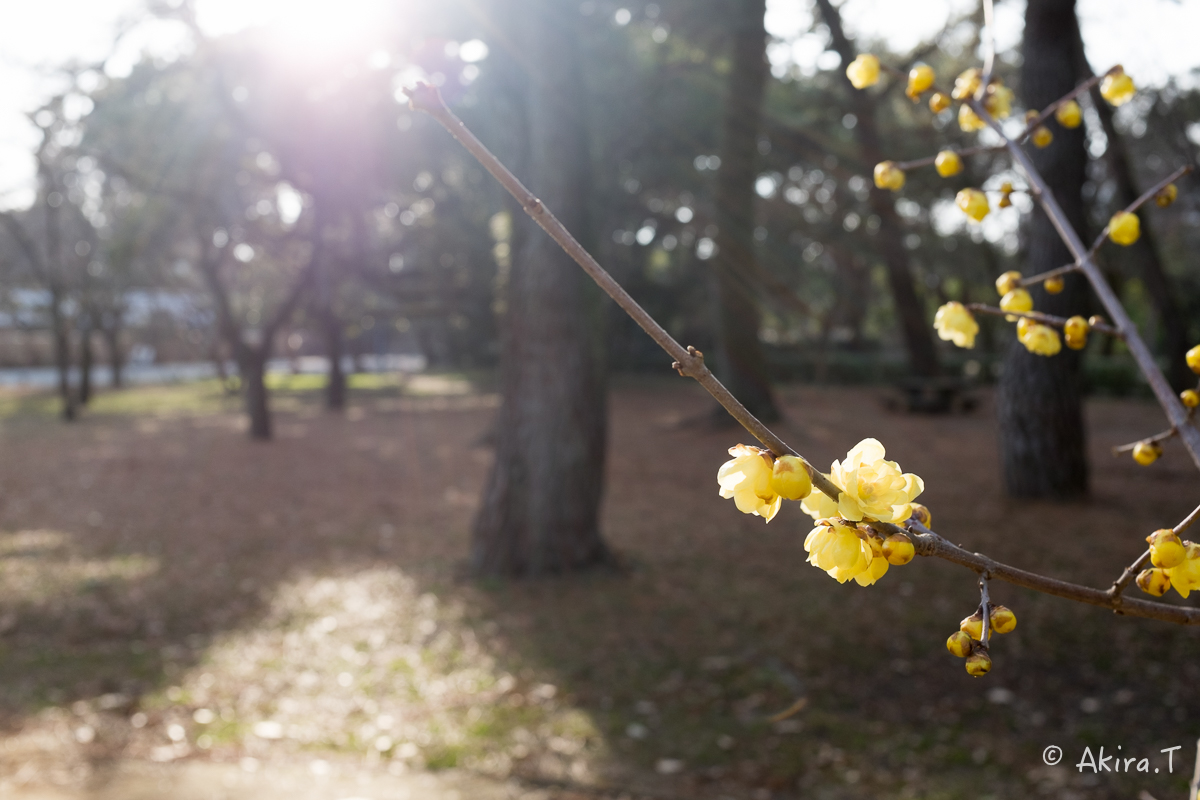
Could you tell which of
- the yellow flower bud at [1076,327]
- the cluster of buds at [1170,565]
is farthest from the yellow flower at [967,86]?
the cluster of buds at [1170,565]

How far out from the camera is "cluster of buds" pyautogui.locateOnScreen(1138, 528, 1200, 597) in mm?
728

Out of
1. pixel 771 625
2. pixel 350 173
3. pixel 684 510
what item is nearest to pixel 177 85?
pixel 350 173

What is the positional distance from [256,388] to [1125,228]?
13210 mm

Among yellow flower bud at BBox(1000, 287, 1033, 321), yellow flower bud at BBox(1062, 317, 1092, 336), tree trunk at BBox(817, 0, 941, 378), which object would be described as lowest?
yellow flower bud at BBox(1062, 317, 1092, 336)

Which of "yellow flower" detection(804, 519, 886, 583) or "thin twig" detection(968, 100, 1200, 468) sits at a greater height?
"thin twig" detection(968, 100, 1200, 468)

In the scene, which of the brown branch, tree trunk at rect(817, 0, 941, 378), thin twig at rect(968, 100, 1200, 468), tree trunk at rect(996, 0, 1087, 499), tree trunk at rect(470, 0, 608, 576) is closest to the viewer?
thin twig at rect(968, 100, 1200, 468)

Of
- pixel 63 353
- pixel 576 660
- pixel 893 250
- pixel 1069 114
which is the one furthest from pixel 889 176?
pixel 63 353

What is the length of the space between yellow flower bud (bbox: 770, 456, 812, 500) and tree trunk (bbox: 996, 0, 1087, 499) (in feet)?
18.8

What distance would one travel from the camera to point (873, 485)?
28.1 inches

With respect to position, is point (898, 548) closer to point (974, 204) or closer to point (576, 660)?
point (974, 204)

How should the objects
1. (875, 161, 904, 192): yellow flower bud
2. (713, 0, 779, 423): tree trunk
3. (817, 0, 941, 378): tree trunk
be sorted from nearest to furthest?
1. (875, 161, 904, 192): yellow flower bud
2. (817, 0, 941, 378): tree trunk
3. (713, 0, 779, 423): tree trunk

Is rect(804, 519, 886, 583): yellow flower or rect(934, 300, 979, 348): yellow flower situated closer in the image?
rect(804, 519, 886, 583): yellow flower

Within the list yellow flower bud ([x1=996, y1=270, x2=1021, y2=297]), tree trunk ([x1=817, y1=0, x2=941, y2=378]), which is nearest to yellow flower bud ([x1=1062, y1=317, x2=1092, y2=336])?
yellow flower bud ([x1=996, y1=270, x2=1021, y2=297])

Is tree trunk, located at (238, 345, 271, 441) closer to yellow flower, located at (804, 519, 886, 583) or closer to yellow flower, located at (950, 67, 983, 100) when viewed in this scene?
yellow flower, located at (950, 67, 983, 100)
